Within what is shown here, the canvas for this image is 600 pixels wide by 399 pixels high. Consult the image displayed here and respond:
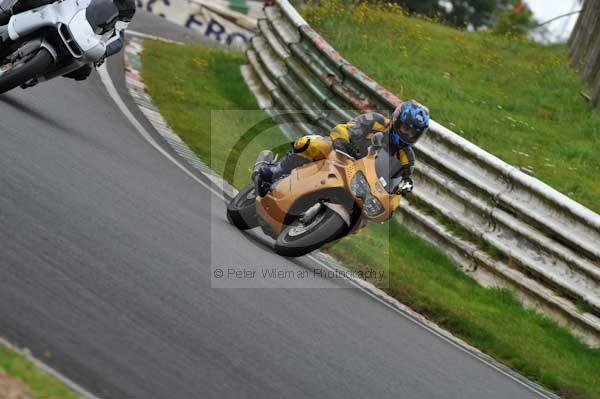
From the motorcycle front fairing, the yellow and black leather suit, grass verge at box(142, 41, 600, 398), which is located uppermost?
the yellow and black leather suit

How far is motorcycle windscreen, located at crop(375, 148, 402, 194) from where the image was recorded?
8539 mm

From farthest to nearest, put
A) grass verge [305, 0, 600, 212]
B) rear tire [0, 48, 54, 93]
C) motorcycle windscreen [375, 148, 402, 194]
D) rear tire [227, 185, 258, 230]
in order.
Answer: grass verge [305, 0, 600, 212] → rear tire [227, 185, 258, 230] → rear tire [0, 48, 54, 93] → motorcycle windscreen [375, 148, 402, 194]

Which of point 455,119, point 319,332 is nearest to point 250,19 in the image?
point 455,119

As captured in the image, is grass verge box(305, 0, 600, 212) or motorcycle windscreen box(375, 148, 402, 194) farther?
grass verge box(305, 0, 600, 212)

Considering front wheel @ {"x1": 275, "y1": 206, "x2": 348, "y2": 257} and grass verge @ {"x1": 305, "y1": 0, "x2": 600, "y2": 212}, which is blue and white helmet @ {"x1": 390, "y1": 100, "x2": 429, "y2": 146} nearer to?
front wheel @ {"x1": 275, "y1": 206, "x2": 348, "y2": 257}

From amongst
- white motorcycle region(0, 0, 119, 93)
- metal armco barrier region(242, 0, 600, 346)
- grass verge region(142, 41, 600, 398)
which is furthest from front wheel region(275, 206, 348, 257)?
white motorcycle region(0, 0, 119, 93)

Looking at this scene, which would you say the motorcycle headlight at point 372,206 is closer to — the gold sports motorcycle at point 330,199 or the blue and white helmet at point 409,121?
the gold sports motorcycle at point 330,199

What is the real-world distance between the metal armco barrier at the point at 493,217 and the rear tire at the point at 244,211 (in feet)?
7.95

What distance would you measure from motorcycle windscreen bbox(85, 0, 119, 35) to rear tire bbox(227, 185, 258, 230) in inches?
81.5

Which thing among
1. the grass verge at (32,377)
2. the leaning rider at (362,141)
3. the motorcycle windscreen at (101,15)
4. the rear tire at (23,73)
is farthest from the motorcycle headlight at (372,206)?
the grass verge at (32,377)

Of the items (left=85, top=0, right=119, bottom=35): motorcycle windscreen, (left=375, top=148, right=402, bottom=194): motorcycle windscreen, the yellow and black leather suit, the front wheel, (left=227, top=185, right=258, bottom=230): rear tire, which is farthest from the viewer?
(left=85, top=0, right=119, bottom=35): motorcycle windscreen

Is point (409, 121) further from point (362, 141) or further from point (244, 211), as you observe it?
point (244, 211)

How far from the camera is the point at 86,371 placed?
16.0 ft

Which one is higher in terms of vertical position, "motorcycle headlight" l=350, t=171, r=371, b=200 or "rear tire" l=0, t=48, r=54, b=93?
"motorcycle headlight" l=350, t=171, r=371, b=200
